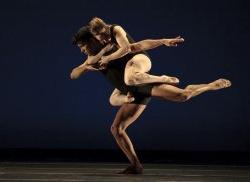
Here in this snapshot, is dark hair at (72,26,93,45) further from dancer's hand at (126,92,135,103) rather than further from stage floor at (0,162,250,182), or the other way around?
stage floor at (0,162,250,182)

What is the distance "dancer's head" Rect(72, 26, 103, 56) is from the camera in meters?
4.89

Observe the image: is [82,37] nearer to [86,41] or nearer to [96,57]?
[86,41]

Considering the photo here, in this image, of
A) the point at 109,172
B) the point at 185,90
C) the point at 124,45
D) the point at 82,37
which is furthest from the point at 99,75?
the point at 185,90

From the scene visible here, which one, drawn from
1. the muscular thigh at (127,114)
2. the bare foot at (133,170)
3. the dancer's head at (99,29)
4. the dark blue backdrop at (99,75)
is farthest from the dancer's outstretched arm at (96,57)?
the dark blue backdrop at (99,75)

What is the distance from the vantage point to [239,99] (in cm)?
684

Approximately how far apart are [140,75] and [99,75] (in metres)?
2.18

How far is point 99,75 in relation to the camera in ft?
22.6

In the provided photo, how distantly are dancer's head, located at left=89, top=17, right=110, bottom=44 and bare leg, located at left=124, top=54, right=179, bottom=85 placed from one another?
0.31 m

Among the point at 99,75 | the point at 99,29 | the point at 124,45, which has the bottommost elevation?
the point at 99,75

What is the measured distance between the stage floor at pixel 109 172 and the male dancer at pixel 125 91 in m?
0.29

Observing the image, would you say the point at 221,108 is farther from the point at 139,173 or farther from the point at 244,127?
the point at 139,173

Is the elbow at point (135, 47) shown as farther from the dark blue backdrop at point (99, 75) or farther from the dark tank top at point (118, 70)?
the dark blue backdrop at point (99, 75)

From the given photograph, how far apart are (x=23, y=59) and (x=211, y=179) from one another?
298 cm

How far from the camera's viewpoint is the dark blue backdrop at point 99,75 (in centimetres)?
678
